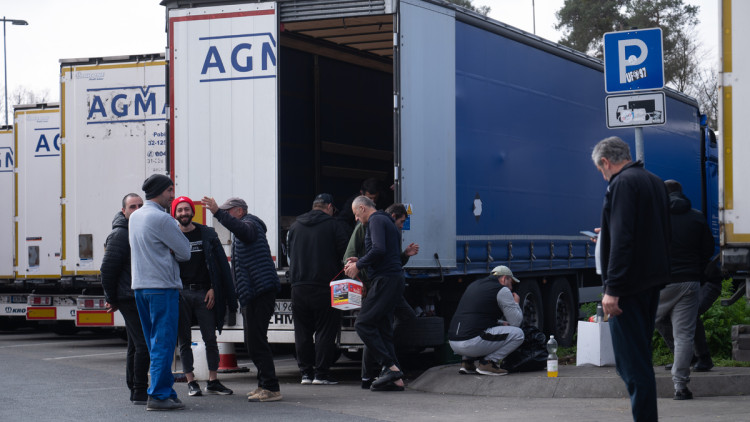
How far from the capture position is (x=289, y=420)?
8.95 m

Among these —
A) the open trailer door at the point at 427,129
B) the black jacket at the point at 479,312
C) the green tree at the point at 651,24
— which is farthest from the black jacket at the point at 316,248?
the green tree at the point at 651,24

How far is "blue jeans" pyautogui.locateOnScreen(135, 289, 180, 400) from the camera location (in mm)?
9523

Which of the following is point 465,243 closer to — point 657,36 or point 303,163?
point 303,163

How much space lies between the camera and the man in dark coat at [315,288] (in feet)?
37.9

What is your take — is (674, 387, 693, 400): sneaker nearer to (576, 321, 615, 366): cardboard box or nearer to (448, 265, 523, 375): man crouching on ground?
(576, 321, 615, 366): cardboard box

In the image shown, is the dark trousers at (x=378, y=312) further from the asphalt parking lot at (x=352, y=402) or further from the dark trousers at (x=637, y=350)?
the dark trousers at (x=637, y=350)

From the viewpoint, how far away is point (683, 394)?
381 inches

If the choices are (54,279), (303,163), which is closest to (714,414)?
(303,163)

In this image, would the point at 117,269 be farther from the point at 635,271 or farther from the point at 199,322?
the point at 635,271

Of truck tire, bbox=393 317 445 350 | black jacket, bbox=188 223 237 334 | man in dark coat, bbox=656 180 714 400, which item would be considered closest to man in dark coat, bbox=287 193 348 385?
truck tire, bbox=393 317 445 350

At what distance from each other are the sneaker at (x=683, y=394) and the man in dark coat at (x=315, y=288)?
338cm

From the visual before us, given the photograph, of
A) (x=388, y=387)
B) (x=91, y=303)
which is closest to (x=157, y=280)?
(x=388, y=387)

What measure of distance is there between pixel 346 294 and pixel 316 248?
72cm

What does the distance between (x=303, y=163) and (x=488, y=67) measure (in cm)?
238
